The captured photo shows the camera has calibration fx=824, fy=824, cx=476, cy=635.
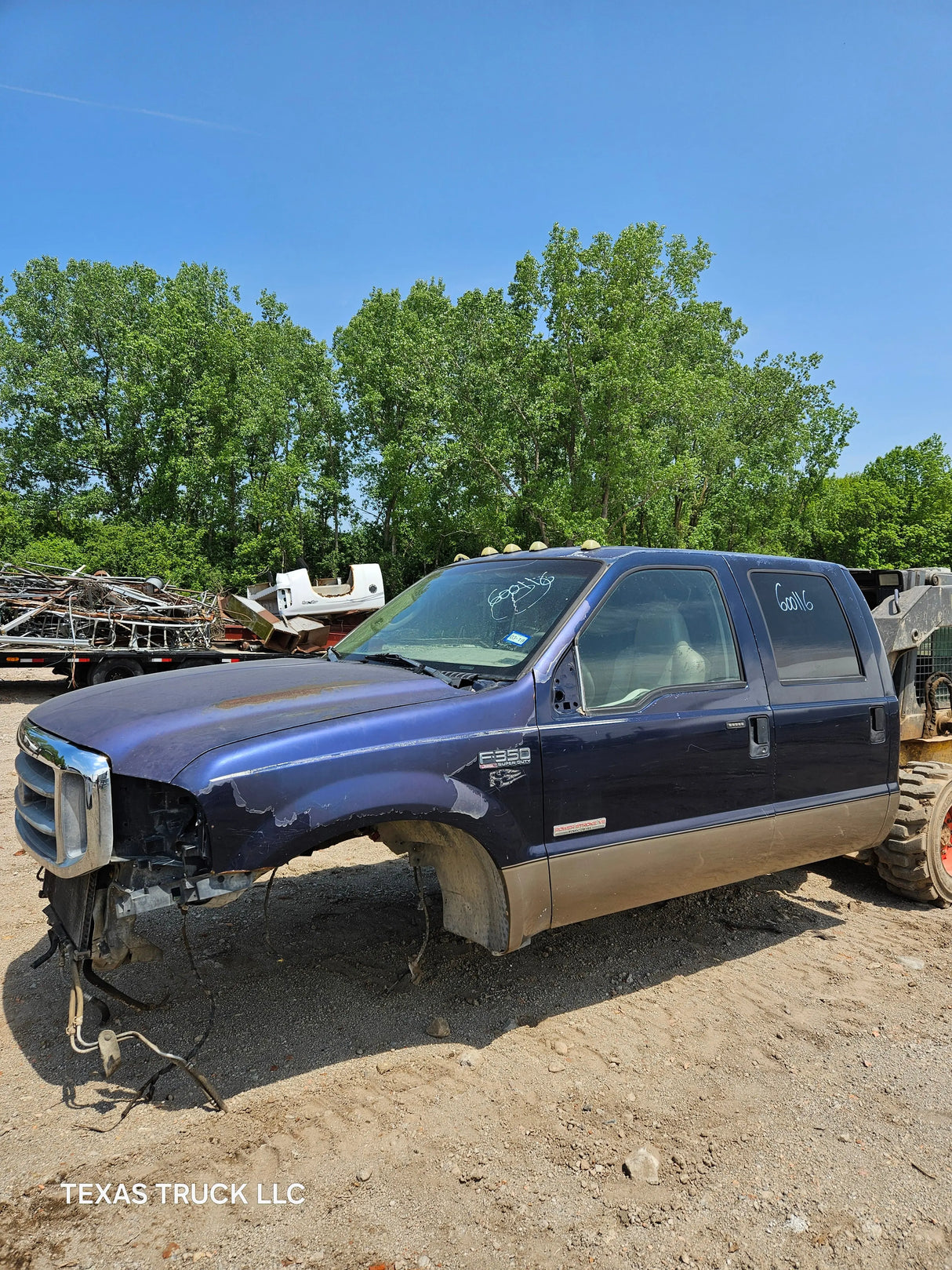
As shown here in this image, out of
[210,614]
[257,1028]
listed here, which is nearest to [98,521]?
[210,614]

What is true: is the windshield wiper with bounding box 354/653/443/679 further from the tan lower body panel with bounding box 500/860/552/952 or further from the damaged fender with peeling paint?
the tan lower body panel with bounding box 500/860/552/952

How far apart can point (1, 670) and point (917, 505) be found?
140ft

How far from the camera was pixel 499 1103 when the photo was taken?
9.73 ft

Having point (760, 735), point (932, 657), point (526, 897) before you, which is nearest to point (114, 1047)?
point (526, 897)

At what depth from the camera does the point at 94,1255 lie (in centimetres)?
224

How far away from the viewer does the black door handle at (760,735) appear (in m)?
3.74

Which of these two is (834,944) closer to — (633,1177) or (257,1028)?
(633,1177)

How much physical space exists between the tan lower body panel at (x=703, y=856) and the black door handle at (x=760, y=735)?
303 millimetres

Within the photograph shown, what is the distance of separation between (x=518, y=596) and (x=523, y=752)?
0.87 meters

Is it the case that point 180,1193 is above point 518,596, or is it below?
below

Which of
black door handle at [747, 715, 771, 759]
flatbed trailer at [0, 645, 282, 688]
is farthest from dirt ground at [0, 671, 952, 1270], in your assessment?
flatbed trailer at [0, 645, 282, 688]

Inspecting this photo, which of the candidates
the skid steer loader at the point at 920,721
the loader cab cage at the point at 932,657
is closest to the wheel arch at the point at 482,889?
the skid steer loader at the point at 920,721

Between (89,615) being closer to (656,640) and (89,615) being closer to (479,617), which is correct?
(479,617)

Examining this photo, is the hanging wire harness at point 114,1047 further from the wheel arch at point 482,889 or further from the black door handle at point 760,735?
the black door handle at point 760,735
